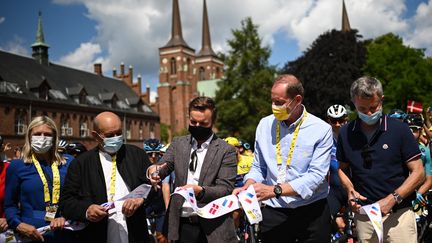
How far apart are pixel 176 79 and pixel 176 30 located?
49.9 feet

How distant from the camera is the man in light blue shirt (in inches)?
159

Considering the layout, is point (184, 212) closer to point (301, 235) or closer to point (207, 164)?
point (207, 164)

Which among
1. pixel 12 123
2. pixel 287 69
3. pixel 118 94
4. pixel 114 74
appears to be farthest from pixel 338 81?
pixel 114 74

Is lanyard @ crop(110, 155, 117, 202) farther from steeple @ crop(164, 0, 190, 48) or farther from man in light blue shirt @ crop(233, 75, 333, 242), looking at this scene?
steeple @ crop(164, 0, 190, 48)

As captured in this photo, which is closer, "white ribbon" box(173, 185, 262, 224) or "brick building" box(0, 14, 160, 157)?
"white ribbon" box(173, 185, 262, 224)

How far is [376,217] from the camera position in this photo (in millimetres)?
3979

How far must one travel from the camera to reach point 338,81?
38656mm

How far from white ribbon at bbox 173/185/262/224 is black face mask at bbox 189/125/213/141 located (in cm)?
64

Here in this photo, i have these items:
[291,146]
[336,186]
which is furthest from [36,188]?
[336,186]

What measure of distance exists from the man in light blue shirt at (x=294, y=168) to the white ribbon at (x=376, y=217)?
39 cm

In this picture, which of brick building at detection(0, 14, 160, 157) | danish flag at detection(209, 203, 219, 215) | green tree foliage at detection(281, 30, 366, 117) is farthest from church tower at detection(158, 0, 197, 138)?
danish flag at detection(209, 203, 219, 215)

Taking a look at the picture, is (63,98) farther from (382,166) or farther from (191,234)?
(382,166)

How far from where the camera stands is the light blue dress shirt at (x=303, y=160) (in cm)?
395

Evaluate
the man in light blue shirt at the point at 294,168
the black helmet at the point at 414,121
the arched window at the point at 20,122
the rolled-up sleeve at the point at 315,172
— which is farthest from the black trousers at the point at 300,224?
the arched window at the point at 20,122
